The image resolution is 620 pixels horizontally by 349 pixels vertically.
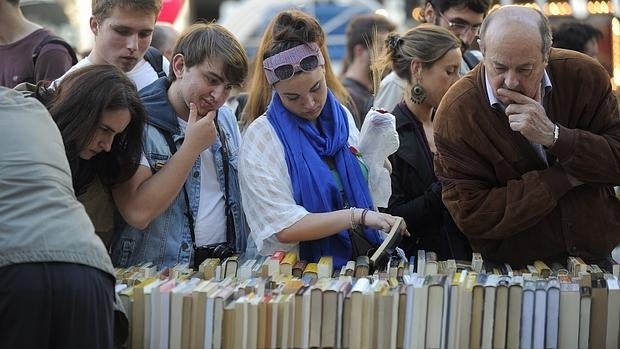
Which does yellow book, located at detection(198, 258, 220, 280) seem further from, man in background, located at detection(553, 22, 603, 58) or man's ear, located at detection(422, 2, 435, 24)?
man in background, located at detection(553, 22, 603, 58)

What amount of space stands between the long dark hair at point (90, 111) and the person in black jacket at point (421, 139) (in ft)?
4.04

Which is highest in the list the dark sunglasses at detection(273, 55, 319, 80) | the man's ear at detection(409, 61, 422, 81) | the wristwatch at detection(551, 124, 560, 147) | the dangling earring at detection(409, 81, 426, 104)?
the man's ear at detection(409, 61, 422, 81)

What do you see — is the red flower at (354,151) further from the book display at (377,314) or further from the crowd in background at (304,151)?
the book display at (377,314)

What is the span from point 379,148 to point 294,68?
50 cm

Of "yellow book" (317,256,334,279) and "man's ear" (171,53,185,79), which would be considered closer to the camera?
"yellow book" (317,256,334,279)

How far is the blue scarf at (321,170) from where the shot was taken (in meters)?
3.42

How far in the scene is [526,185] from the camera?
10.6 ft

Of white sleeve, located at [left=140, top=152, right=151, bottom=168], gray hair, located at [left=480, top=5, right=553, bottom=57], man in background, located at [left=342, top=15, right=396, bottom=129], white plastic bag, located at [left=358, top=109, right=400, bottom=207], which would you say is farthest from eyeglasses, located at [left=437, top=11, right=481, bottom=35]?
white sleeve, located at [left=140, top=152, right=151, bottom=168]

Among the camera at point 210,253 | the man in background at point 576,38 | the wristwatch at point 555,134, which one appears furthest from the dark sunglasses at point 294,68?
the man in background at point 576,38

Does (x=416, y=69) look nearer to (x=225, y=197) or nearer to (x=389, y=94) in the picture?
(x=389, y=94)

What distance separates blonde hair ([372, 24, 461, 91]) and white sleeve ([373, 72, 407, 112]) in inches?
5.7

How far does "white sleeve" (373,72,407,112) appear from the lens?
4488 mm

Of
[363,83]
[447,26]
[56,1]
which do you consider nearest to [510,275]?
[447,26]

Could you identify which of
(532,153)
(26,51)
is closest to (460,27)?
(532,153)
